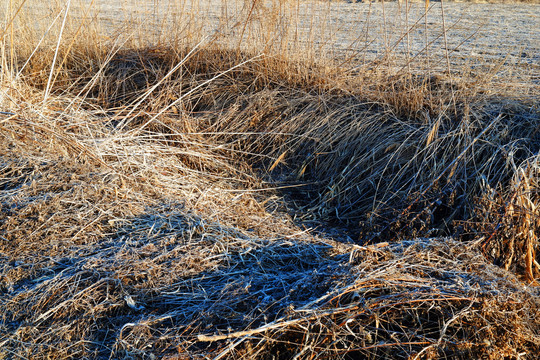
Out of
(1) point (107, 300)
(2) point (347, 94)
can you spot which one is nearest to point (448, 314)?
(1) point (107, 300)

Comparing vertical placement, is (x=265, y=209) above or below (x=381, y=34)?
below

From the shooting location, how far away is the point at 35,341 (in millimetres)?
1888

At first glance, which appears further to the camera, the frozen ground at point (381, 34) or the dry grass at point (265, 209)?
the frozen ground at point (381, 34)

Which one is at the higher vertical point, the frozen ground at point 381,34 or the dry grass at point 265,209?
the frozen ground at point 381,34

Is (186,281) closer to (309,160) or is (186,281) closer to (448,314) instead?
(448,314)

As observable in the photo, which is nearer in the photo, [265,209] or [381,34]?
[265,209]

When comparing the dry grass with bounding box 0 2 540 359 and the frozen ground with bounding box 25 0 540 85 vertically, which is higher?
the frozen ground with bounding box 25 0 540 85

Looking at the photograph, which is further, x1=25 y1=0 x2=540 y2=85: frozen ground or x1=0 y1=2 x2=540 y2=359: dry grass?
x1=25 y1=0 x2=540 y2=85: frozen ground

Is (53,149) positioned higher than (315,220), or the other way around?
(53,149)

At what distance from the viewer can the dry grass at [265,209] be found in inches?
73.3

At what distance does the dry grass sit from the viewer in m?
1.86

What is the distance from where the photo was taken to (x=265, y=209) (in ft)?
10.7

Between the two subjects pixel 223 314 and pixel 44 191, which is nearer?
pixel 223 314

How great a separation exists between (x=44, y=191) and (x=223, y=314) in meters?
1.43
